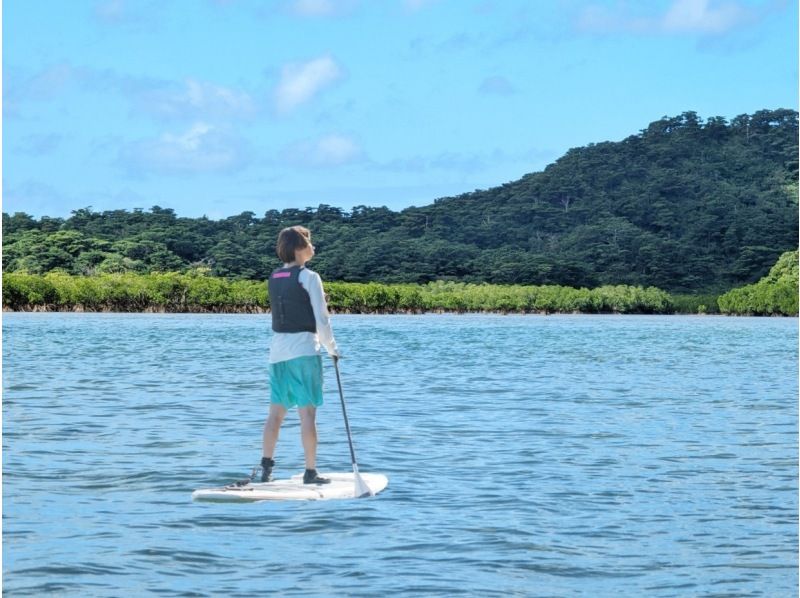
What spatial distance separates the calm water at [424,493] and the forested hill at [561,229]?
9258 centimetres

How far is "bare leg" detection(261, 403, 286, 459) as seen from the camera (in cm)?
1018

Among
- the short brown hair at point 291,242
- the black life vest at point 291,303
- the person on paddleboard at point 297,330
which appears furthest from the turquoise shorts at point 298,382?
the short brown hair at point 291,242

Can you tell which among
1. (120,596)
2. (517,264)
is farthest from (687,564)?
(517,264)

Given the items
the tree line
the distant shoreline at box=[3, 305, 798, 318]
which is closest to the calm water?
the tree line

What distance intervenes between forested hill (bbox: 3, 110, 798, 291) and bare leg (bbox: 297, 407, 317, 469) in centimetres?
10073

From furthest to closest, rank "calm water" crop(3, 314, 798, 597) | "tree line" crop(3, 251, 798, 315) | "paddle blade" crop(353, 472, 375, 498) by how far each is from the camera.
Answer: "tree line" crop(3, 251, 798, 315) → "paddle blade" crop(353, 472, 375, 498) → "calm water" crop(3, 314, 798, 597)

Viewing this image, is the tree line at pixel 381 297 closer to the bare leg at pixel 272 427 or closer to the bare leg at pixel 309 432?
the bare leg at pixel 272 427

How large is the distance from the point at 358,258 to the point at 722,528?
113017mm

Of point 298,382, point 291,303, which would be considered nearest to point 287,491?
point 298,382

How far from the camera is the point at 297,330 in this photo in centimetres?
1000

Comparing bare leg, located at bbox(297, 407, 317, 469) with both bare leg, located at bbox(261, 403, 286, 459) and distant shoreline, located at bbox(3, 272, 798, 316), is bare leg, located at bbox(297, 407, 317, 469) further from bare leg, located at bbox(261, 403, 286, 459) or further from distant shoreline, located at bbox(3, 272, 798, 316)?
distant shoreline, located at bbox(3, 272, 798, 316)

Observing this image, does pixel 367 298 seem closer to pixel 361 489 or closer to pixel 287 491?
pixel 361 489

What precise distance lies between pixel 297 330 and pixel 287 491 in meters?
1.19

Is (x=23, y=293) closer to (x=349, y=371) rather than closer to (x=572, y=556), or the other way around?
(x=349, y=371)
